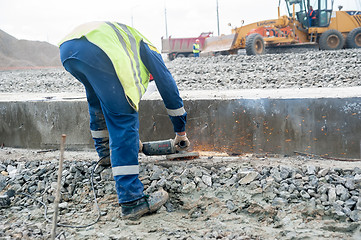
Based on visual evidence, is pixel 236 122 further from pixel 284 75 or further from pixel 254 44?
pixel 254 44

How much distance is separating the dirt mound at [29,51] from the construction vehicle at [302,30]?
26.6 m

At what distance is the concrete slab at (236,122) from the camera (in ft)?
11.1

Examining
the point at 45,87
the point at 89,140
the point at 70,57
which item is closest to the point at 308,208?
the point at 70,57

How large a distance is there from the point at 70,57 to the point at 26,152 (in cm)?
225

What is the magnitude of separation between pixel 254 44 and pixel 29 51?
110 feet

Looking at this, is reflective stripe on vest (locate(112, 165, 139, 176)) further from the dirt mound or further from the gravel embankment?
the dirt mound

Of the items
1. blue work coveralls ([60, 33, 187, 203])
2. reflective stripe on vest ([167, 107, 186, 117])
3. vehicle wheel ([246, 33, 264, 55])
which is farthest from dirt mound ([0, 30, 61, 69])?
blue work coveralls ([60, 33, 187, 203])

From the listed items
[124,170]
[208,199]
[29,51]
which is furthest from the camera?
[29,51]

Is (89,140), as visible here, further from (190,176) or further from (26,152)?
(190,176)

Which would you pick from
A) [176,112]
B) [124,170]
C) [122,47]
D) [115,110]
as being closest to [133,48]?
[122,47]

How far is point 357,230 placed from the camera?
7.81 ft

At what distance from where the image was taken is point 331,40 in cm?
1443

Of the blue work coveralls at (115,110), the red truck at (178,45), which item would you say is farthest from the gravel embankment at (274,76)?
the red truck at (178,45)

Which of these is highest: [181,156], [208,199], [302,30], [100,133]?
[302,30]
